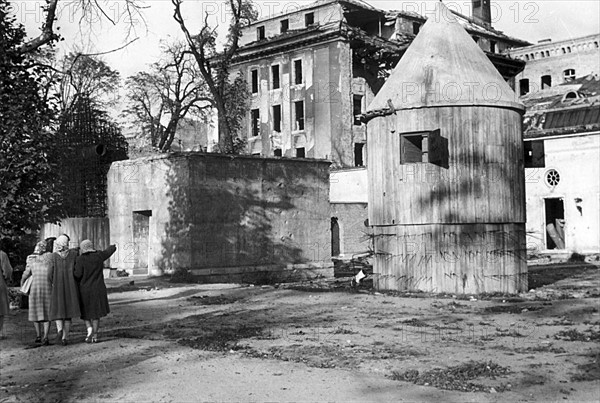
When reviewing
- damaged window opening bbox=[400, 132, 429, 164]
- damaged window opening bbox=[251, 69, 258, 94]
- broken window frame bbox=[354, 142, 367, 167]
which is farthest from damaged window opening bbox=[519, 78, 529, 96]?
damaged window opening bbox=[400, 132, 429, 164]

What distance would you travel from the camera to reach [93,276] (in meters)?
12.5

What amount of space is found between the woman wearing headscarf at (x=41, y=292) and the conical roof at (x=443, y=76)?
10904 mm

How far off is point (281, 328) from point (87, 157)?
20194mm

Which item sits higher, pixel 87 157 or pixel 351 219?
pixel 87 157

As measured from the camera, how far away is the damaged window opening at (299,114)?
5353 cm

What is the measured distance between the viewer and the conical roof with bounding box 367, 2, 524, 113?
19812 millimetres

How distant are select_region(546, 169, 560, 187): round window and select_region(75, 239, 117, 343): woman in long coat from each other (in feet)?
98.6

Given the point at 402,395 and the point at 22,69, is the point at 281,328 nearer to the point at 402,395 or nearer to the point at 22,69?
the point at 402,395

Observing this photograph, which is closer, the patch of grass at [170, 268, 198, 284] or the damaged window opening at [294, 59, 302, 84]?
the patch of grass at [170, 268, 198, 284]

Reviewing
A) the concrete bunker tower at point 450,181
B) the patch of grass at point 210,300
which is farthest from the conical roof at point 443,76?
the patch of grass at point 210,300

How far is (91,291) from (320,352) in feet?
13.2

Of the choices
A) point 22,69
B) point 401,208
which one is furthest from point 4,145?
point 401,208

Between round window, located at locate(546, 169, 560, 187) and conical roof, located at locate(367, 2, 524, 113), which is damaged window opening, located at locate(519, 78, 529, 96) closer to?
round window, located at locate(546, 169, 560, 187)

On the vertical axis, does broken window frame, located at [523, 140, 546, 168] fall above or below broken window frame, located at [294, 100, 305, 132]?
below
